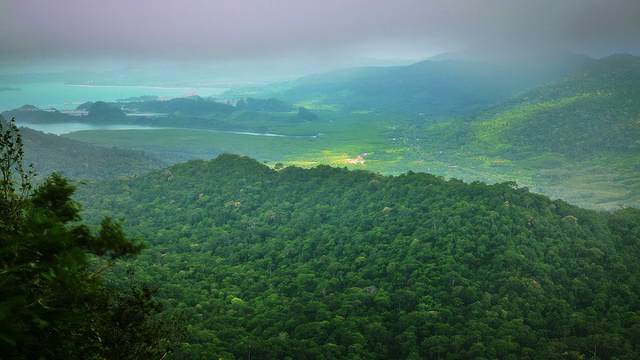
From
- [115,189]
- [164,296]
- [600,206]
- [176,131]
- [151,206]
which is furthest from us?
[176,131]

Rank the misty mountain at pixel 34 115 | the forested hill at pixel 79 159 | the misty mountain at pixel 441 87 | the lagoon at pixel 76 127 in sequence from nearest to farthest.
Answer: the forested hill at pixel 79 159, the lagoon at pixel 76 127, the misty mountain at pixel 34 115, the misty mountain at pixel 441 87

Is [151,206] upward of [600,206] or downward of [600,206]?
upward

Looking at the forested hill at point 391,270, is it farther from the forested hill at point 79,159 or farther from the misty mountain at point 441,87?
the misty mountain at point 441,87

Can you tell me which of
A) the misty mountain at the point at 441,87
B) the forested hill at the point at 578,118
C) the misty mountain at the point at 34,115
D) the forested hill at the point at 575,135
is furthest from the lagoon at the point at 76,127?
the misty mountain at the point at 441,87

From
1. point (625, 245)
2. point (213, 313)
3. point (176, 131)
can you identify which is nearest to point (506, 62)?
point (176, 131)

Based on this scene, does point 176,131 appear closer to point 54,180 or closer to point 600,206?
point 600,206

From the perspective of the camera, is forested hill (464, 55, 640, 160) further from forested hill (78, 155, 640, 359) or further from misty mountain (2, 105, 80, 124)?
misty mountain (2, 105, 80, 124)

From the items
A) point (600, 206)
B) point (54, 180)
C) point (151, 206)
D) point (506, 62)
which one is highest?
point (506, 62)
